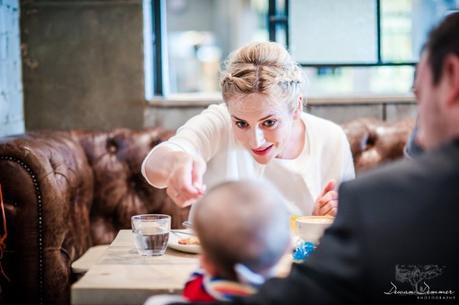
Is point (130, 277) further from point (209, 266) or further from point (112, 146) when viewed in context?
point (112, 146)

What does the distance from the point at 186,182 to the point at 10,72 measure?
220 cm

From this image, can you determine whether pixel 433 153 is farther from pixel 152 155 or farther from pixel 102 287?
pixel 152 155

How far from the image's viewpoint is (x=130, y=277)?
166 centimetres

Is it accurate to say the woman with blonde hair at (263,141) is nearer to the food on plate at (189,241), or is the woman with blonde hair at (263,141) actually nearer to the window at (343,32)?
the food on plate at (189,241)

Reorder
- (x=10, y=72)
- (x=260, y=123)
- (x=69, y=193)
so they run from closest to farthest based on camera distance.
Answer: (x=260, y=123) → (x=69, y=193) → (x=10, y=72)

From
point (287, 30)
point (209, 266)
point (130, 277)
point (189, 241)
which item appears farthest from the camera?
point (287, 30)

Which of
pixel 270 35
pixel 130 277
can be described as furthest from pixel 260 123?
pixel 270 35

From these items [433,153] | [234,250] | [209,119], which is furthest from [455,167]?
[209,119]

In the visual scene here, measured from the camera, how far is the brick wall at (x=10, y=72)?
3.52m

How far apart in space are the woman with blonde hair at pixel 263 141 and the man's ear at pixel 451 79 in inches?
36.0

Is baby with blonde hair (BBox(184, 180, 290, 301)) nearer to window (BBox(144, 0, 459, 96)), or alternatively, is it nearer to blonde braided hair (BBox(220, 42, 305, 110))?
blonde braided hair (BBox(220, 42, 305, 110))

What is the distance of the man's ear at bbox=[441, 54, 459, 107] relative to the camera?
41.7 inches

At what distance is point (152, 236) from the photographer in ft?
6.25

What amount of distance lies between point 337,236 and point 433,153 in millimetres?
202
